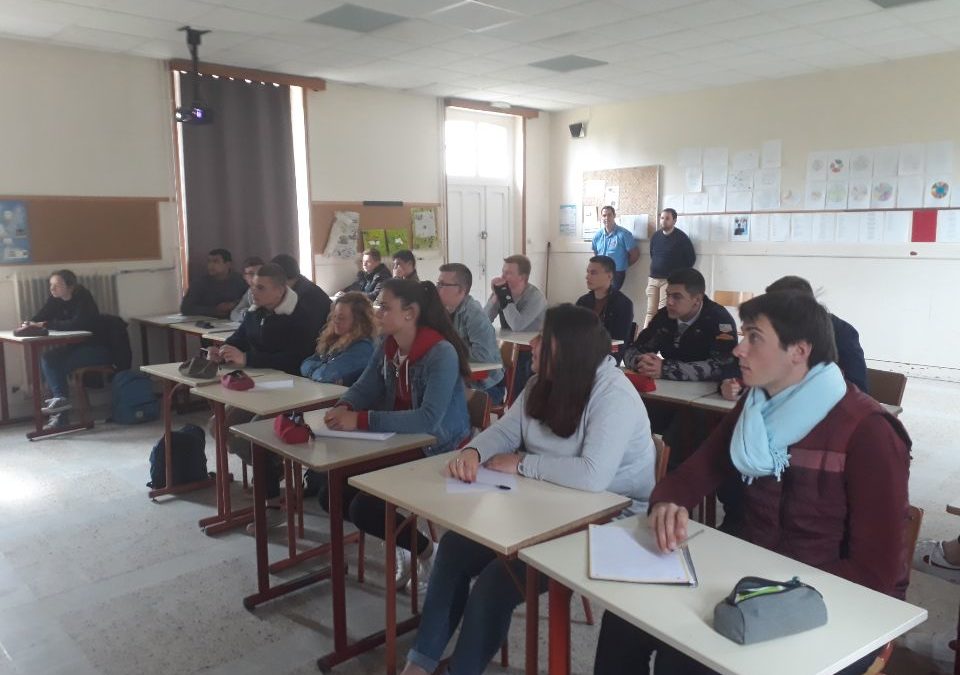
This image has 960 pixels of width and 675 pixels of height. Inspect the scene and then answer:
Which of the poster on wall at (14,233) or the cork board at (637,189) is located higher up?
the cork board at (637,189)

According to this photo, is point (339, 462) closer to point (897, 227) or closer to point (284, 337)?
point (284, 337)

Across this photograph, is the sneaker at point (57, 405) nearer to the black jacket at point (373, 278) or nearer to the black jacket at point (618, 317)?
the black jacket at point (373, 278)

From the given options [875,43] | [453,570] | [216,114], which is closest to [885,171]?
[875,43]

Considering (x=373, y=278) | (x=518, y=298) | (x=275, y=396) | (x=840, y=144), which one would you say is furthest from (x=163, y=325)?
(x=840, y=144)

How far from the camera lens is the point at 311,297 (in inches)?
185

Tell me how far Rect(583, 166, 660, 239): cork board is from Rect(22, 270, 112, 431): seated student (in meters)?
5.99

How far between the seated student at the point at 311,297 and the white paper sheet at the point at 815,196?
5.15m

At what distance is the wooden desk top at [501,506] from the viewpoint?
1808 millimetres

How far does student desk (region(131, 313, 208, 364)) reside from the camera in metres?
6.16

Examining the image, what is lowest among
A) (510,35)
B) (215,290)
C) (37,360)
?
(37,360)

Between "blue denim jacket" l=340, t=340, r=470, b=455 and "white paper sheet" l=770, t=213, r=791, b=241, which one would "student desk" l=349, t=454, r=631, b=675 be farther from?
"white paper sheet" l=770, t=213, r=791, b=241

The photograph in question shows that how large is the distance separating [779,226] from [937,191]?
4.83 ft

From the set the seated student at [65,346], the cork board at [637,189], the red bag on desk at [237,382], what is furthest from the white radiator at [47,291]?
the cork board at [637,189]

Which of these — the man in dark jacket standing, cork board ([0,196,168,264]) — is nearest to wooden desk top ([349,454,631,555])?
cork board ([0,196,168,264])
